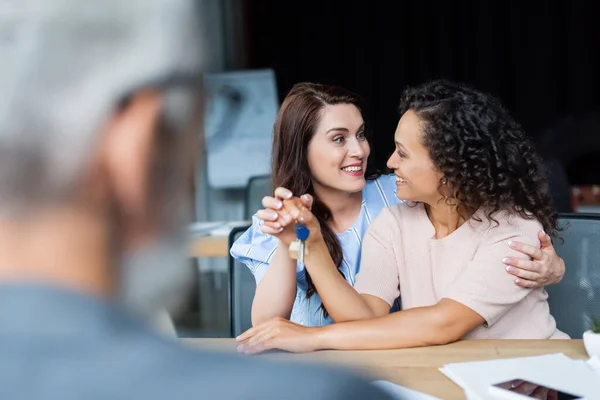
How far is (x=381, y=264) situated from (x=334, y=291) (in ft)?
0.57

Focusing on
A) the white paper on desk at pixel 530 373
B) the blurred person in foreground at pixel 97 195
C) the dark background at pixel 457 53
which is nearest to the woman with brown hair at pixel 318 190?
the white paper on desk at pixel 530 373

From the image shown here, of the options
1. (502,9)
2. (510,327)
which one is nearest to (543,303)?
(510,327)

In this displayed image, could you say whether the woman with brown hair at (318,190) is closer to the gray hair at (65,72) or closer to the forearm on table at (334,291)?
the forearm on table at (334,291)

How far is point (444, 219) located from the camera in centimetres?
183

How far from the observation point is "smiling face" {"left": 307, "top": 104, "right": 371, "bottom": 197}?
212 cm

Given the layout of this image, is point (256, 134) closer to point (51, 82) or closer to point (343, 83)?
point (343, 83)

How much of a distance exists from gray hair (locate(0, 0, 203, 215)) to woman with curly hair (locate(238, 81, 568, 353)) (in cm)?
126

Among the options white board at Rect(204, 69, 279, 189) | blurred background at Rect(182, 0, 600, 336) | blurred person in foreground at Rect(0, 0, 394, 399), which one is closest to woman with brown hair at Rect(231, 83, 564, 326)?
blurred person in foreground at Rect(0, 0, 394, 399)

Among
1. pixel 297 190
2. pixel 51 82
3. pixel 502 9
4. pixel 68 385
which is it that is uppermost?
pixel 502 9

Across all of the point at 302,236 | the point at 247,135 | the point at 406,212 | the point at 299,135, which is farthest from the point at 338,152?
the point at 247,135

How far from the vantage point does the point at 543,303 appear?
1717 millimetres

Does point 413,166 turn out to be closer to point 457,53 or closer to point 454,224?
point 454,224

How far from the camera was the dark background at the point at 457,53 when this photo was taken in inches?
272

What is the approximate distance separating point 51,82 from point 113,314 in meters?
0.12
